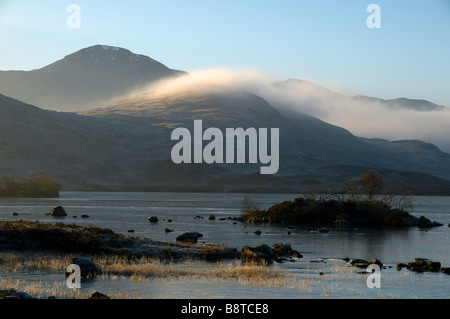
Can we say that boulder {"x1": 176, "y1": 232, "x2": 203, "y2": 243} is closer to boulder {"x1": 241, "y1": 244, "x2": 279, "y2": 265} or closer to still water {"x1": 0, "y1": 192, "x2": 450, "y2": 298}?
still water {"x1": 0, "y1": 192, "x2": 450, "y2": 298}

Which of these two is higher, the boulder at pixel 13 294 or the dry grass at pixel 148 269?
the boulder at pixel 13 294

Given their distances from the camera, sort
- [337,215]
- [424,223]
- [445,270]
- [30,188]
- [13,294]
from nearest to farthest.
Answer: [13,294]
[445,270]
[424,223]
[337,215]
[30,188]

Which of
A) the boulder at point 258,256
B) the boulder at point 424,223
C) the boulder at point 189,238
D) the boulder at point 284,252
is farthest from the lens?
the boulder at point 424,223

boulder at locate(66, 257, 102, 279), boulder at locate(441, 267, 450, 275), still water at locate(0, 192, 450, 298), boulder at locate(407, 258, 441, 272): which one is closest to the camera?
still water at locate(0, 192, 450, 298)

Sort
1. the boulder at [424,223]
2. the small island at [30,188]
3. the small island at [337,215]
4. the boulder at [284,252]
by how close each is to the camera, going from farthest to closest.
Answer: the small island at [30,188]
the small island at [337,215]
the boulder at [424,223]
the boulder at [284,252]

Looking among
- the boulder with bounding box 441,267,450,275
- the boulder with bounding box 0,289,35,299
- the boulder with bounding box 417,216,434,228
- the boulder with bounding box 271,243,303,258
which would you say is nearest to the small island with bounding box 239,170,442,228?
the boulder with bounding box 417,216,434,228

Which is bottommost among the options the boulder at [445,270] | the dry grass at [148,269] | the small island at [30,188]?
the boulder at [445,270]

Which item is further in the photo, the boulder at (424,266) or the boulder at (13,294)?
the boulder at (424,266)

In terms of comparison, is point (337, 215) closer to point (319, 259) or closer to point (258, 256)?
point (319, 259)

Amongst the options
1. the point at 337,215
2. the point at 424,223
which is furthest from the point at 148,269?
the point at 424,223

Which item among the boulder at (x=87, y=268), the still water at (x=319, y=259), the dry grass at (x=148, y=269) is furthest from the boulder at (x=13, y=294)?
the boulder at (x=87, y=268)

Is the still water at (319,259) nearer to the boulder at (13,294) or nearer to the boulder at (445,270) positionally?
the boulder at (445,270)

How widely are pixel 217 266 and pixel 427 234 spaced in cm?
4644

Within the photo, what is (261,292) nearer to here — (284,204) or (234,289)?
(234,289)
